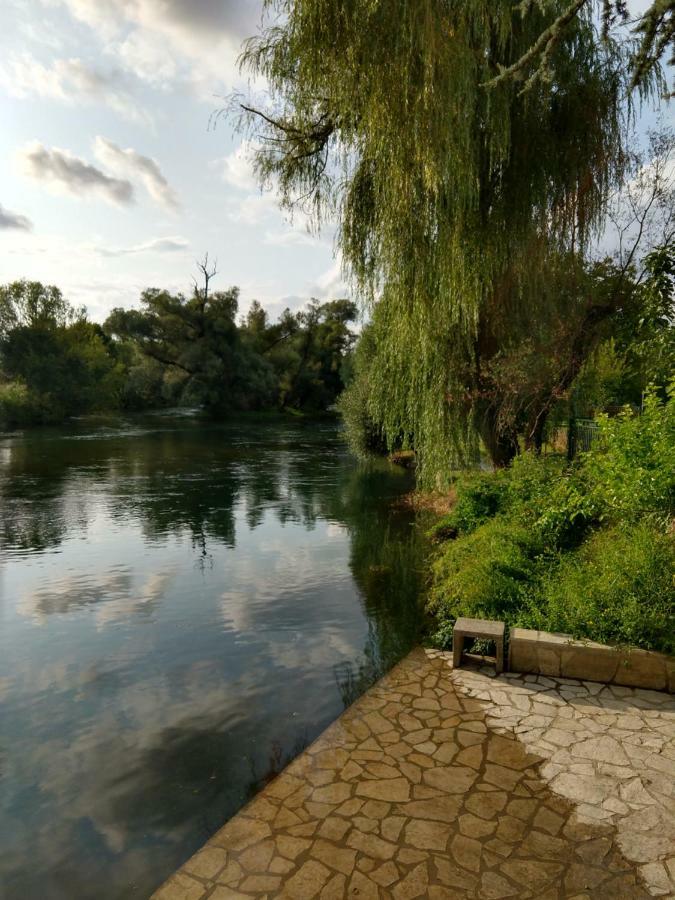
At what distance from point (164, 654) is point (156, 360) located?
142 ft

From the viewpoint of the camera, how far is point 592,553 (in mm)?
7422

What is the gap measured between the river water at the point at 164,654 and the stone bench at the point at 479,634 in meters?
1.05

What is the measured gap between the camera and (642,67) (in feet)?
19.0

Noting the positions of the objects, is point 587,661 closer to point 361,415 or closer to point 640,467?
point 640,467

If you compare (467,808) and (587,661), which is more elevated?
(587,661)

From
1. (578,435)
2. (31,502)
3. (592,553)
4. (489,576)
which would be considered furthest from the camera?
(31,502)

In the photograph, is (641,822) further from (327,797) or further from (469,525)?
(469,525)

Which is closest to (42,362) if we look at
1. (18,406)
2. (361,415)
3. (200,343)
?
(18,406)

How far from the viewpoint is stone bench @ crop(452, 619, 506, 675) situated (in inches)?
234

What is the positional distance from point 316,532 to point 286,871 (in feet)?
33.4

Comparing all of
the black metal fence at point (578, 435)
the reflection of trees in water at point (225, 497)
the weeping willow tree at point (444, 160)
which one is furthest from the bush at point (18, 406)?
the black metal fence at point (578, 435)

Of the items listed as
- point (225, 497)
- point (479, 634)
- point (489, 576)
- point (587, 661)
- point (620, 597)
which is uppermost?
point (620, 597)

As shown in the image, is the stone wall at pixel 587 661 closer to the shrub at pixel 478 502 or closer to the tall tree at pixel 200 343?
the shrub at pixel 478 502

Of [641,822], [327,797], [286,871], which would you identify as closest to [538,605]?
[641,822]
